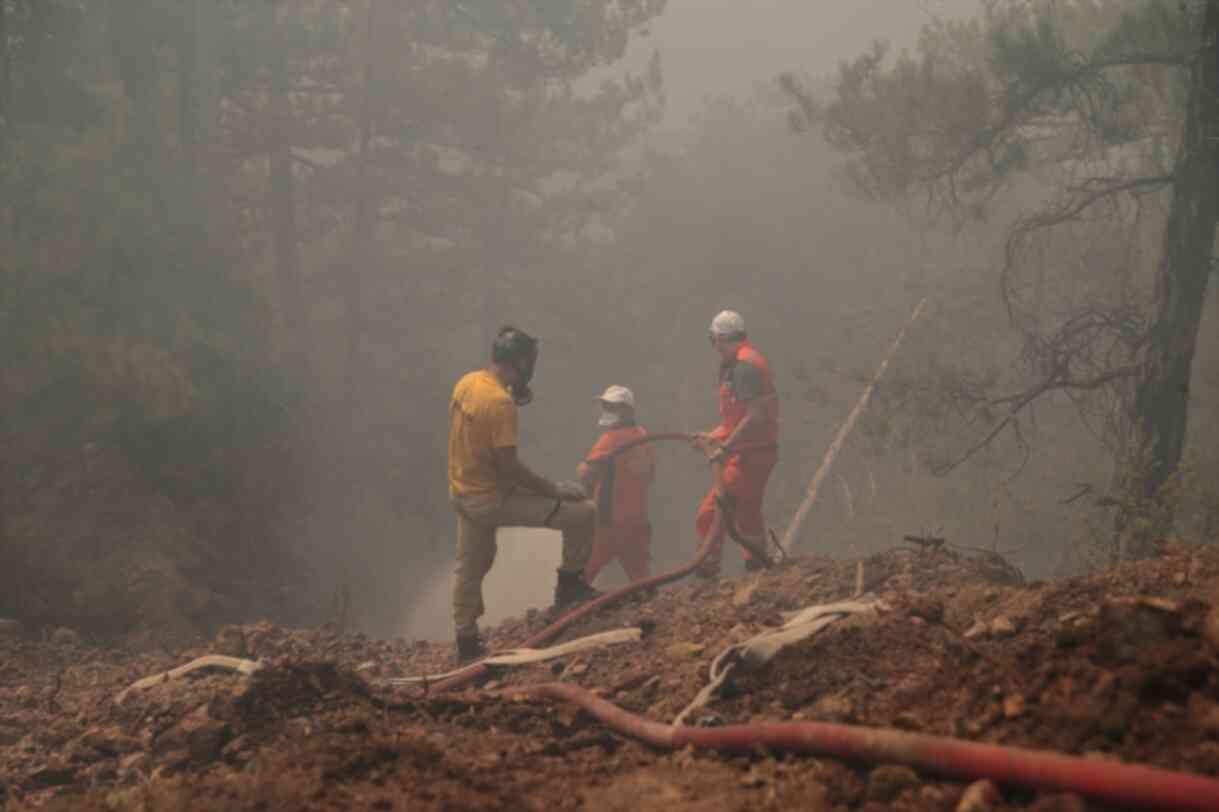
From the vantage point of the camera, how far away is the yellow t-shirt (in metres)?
6.77

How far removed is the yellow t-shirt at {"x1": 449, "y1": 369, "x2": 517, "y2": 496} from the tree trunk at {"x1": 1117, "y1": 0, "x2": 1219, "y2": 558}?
5080 mm

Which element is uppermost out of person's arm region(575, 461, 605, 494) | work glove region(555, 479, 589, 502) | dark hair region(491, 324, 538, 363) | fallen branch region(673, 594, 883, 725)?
dark hair region(491, 324, 538, 363)

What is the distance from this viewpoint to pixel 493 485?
23.1 ft

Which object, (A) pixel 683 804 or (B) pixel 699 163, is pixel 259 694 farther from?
(B) pixel 699 163

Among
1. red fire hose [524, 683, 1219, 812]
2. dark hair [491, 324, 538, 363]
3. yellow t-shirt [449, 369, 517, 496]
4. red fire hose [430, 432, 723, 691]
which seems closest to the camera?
red fire hose [524, 683, 1219, 812]

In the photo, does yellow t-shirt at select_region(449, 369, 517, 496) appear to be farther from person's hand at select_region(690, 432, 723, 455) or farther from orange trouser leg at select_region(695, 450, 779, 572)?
orange trouser leg at select_region(695, 450, 779, 572)

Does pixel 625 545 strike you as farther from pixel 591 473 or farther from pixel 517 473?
pixel 517 473

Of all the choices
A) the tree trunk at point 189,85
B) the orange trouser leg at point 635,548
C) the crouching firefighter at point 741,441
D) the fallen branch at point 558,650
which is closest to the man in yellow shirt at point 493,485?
the fallen branch at point 558,650

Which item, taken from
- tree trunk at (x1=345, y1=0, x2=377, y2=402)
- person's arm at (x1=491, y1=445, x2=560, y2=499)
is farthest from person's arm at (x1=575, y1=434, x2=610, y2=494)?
tree trunk at (x1=345, y1=0, x2=377, y2=402)

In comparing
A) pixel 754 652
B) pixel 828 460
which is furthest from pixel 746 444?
pixel 828 460

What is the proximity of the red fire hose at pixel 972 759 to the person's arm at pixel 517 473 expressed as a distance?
10.2 feet

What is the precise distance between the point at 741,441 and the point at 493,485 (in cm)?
264

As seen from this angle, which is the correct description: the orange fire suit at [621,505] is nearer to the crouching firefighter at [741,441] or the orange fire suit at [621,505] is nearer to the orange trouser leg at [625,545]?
the orange trouser leg at [625,545]

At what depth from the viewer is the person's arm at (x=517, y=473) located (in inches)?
268
